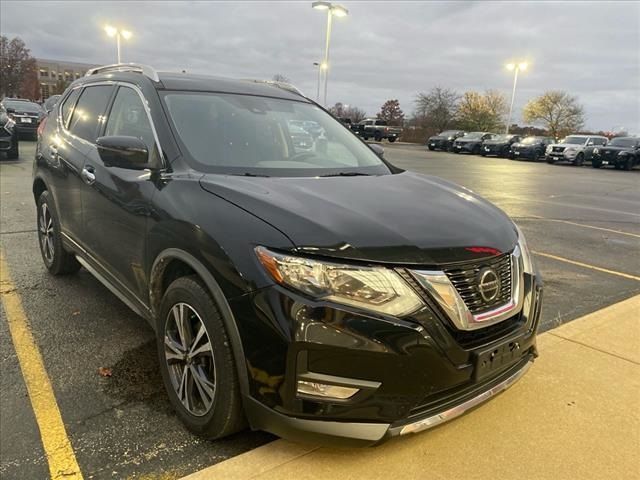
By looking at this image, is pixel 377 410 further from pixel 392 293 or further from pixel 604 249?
pixel 604 249

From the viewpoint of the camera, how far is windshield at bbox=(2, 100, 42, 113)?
22859 millimetres

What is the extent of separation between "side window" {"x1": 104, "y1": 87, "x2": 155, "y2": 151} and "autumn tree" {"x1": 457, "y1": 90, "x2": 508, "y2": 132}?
188 ft

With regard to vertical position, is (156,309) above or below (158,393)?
above

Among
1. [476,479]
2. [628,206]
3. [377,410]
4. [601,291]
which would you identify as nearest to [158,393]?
[377,410]

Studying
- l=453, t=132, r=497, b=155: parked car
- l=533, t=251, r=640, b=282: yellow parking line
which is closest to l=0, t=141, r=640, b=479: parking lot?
l=533, t=251, r=640, b=282: yellow parking line

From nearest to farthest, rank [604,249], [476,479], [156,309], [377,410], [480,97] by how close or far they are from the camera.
→ [377,410], [476,479], [156,309], [604,249], [480,97]

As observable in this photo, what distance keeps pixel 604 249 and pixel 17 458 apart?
7.40m

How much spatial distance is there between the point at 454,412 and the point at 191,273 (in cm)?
141

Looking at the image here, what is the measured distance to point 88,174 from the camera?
3.78 meters

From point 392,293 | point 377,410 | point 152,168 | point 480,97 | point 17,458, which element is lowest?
point 17,458

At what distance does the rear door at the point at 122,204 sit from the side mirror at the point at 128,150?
72mm

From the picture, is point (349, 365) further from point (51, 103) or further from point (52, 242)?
point (51, 103)

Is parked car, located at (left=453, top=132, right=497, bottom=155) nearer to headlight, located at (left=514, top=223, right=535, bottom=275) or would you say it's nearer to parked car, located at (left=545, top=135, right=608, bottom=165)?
parked car, located at (left=545, top=135, right=608, bottom=165)

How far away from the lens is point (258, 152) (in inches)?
131
